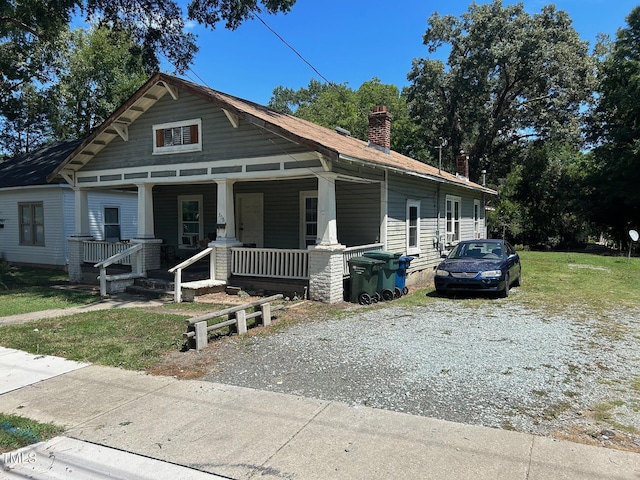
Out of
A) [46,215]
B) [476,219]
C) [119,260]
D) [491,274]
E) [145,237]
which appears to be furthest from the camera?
[476,219]

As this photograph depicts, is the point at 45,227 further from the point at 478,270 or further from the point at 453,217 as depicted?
the point at 478,270

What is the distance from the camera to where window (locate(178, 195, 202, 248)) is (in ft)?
54.0

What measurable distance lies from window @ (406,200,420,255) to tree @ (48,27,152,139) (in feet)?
71.2

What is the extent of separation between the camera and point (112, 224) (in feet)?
62.8

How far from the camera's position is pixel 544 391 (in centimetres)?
487

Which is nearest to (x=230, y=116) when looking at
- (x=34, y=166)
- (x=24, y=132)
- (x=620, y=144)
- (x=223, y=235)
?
(x=223, y=235)

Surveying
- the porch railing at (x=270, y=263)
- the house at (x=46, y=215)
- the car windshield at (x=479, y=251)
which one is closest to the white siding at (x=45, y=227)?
the house at (x=46, y=215)

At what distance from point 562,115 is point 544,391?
31.6 m

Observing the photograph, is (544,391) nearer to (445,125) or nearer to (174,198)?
(174,198)

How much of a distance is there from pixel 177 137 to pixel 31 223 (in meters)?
10.1

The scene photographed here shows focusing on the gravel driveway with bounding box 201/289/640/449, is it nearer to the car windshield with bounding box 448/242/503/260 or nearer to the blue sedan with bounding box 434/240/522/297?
the blue sedan with bounding box 434/240/522/297

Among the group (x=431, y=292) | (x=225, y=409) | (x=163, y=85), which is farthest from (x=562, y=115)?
(x=225, y=409)

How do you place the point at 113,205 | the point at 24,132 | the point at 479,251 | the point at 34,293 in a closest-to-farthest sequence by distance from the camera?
1. the point at 479,251
2. the point at 34,293
3. the point at 113,205
4. the point at 24,132

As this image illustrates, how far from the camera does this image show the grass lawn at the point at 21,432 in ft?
12.8
